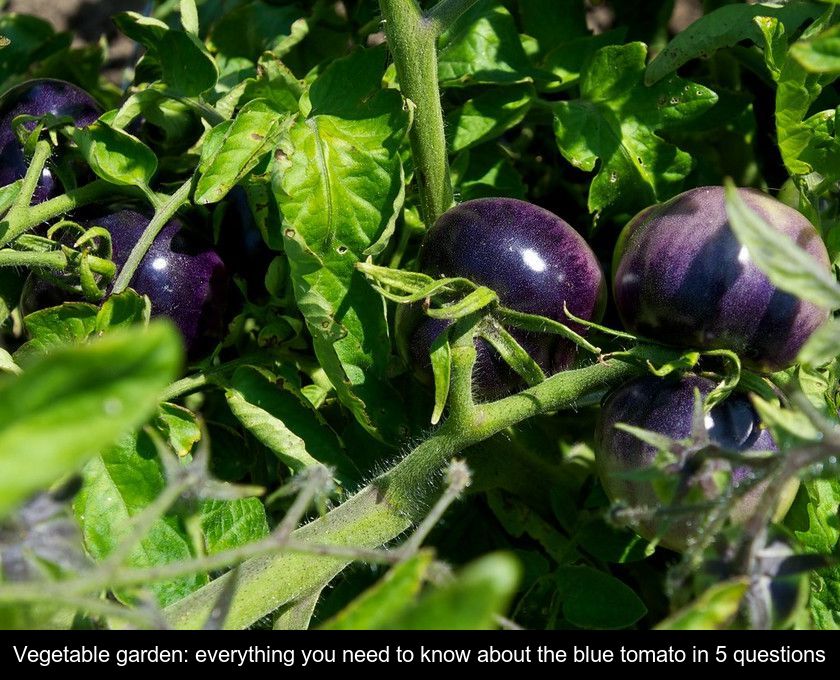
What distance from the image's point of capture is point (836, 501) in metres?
1.17

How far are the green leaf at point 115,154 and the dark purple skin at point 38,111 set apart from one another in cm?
11

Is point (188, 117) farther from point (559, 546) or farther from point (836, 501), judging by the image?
point (836, 501)

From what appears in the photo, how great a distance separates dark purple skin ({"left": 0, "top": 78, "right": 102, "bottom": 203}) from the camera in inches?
52.6

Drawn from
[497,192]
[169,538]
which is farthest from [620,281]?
[169,538]

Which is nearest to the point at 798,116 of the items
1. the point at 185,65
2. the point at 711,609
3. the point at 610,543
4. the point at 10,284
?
the point at 610,543

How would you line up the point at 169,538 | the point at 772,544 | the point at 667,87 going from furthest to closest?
the point at 667,87, the point at 169,538, the point at 772,544

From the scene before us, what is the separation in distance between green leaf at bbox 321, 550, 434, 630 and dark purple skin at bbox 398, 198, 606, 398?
0.55 metres

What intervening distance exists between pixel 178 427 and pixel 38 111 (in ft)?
1.73

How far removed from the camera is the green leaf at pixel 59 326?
1.21m

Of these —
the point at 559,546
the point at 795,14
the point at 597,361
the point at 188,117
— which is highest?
the point at 795,14

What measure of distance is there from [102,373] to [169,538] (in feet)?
2.33

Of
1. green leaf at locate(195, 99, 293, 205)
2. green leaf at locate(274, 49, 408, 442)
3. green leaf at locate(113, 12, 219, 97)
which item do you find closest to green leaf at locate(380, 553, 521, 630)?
green leaf at locate(274, 49, 408, 442)

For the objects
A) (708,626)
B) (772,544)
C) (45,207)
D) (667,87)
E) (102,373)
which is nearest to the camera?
(102,373)

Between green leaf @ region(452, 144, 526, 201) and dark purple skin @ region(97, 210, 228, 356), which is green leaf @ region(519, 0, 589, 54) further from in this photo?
dark purple skin @ region(97, 210, 228, 356)
